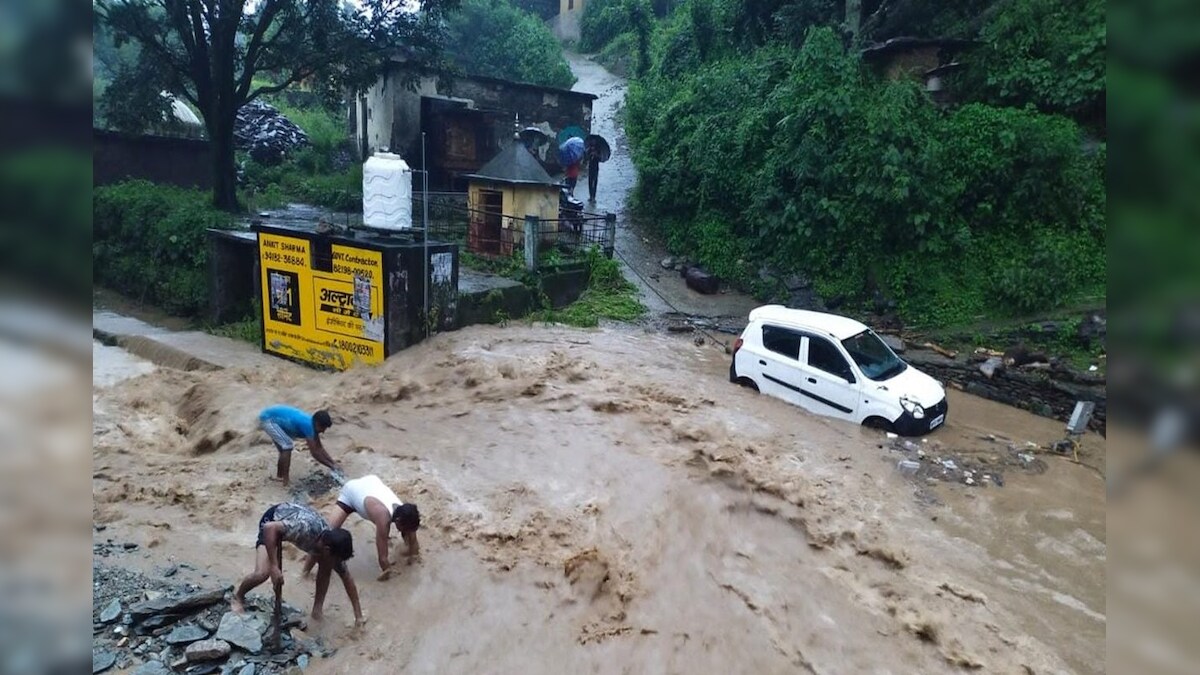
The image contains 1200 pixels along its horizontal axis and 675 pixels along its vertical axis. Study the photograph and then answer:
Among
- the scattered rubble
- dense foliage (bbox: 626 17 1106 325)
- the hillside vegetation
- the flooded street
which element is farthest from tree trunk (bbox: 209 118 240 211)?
A: the scattered rubble

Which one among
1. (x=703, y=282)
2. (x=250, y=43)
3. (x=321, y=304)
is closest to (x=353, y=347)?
(x=321, y=304)

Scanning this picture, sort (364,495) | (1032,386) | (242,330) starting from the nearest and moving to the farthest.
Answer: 1. (364,495)
2. (1032,386)
3. (242,330)

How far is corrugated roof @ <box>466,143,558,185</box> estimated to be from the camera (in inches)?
728

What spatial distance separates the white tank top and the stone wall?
33.4 feet

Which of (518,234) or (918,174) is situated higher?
(918,174)

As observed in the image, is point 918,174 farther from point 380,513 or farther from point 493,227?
point 380,513

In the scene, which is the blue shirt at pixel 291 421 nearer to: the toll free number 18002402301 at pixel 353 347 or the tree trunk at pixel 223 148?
the toll free number 18002402301 at pixel 353 347

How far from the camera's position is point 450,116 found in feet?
82.9

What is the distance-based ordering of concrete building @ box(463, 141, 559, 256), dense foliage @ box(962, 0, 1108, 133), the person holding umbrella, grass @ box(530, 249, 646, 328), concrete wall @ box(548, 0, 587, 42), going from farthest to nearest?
concrete wall @ box(548, 0, 587, 42) → the person holding umbrella → concrete building @ box(463, 141, 559, 256) → grass @ box(530, 249, 646, 328) → dense foliage @ box(962, 0, 1108, 133)

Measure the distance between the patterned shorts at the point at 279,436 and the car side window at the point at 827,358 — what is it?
715 cm

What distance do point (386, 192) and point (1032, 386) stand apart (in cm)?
1144

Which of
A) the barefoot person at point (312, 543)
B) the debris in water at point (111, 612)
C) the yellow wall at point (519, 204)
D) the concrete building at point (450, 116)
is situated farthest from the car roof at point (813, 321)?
the concrete building at point (450, 116)

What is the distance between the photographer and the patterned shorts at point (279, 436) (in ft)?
25.6

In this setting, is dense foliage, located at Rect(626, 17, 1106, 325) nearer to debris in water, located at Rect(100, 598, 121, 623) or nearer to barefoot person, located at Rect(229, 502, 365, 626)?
barefoot person, located at Rect(229, 502, 365, 626)
